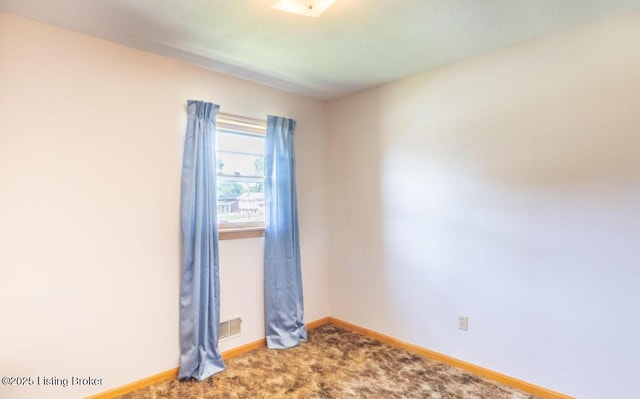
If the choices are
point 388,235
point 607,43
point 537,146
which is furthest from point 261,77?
point 607,43

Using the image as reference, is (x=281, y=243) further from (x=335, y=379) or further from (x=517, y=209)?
(x=517, y=209)

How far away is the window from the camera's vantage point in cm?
287

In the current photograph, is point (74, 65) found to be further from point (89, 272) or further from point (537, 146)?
point (537, 146)

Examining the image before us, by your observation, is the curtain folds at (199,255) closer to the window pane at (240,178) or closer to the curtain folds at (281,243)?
the window pane at (240,178)

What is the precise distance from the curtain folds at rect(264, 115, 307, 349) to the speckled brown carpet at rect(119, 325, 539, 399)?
0.22 meters

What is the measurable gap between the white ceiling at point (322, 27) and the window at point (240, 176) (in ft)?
1.70

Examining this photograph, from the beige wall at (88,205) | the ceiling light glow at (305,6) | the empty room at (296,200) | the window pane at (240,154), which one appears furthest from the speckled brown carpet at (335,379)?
the ceiling light glow at (305,6)

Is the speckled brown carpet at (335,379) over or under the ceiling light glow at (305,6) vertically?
under

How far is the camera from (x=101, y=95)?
7.31 ft

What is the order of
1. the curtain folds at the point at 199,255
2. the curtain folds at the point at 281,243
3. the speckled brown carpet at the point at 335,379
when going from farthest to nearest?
the curtain folds at the point at 281,243, the curtain folds at the point at 199,255, the speckled brown carpet at the point at 335,379

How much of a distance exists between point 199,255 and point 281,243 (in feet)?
2.71

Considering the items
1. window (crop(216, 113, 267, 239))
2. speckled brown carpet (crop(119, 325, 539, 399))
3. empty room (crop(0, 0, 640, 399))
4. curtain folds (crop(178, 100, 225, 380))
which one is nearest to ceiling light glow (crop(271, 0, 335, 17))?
empty room (crop(0, 0, 640, 399))

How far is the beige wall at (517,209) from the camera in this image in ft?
6.51

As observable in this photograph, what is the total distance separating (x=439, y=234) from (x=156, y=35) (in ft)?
8.41
